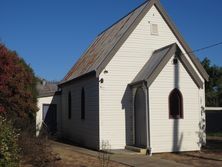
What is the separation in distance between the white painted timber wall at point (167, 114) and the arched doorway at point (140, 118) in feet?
1.83

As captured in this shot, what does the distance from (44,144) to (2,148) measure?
4.52 m

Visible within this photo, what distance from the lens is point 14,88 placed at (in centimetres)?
2212

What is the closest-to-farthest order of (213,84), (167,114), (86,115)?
(167,114)
(86,115)
(213,84)

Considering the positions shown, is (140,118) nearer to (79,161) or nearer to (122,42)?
(122,42)

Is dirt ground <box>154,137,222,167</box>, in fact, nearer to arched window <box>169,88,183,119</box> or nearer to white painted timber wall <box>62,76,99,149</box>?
arched window <box>169,88,183,119</box>

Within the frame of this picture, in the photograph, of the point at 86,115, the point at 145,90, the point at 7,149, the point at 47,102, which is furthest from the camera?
the point at 47,102

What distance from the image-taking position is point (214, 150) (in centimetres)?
2200

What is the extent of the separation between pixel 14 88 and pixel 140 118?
22.6 ft

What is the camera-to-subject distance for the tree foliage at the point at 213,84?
57.7 metres

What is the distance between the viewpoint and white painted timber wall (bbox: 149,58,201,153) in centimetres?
2041

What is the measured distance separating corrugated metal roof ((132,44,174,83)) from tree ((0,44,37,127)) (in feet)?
20.1

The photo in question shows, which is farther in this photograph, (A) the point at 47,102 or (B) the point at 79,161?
(A) the point at 47,102

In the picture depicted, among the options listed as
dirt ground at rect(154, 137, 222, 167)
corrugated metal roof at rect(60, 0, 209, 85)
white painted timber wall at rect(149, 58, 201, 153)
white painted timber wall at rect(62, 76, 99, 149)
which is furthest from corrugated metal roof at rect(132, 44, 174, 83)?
dirt ground at rect(154, 137, 222, 167)

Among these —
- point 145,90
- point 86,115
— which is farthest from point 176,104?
point 86,115
